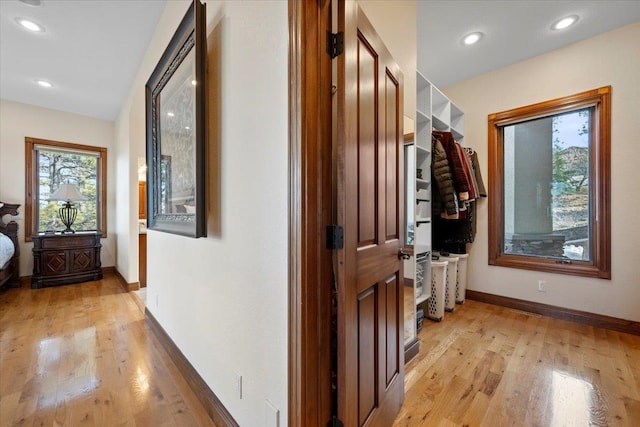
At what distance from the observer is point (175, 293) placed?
2.00 meters

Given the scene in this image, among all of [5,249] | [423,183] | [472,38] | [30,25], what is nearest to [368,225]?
[423,183]

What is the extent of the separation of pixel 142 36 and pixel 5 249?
Answer: 3.17m

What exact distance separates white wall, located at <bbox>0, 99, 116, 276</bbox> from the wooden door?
5367 millimetres

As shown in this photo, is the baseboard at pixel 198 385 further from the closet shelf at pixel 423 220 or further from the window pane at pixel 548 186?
the window pane at pixel 548 186

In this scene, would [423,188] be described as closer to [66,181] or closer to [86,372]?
[86,372]

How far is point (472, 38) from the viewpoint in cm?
260

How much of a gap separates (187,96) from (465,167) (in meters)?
2.52

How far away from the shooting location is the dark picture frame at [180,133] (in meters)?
1.43

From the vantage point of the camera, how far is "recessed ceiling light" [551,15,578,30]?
7.72ft

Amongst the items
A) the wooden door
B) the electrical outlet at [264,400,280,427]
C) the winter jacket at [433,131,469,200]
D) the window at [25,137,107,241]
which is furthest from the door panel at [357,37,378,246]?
the window at [25,137,107,241]

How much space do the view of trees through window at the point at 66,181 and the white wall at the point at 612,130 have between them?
6.25 m

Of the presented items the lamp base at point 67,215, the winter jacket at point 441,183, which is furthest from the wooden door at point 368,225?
the lamp base at point 67,215

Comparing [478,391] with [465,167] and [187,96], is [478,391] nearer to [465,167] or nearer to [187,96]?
[465,167]

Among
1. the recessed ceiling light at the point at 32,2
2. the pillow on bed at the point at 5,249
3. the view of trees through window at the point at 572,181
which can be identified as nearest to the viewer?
the recessed ceiling light at the point at 32,2
